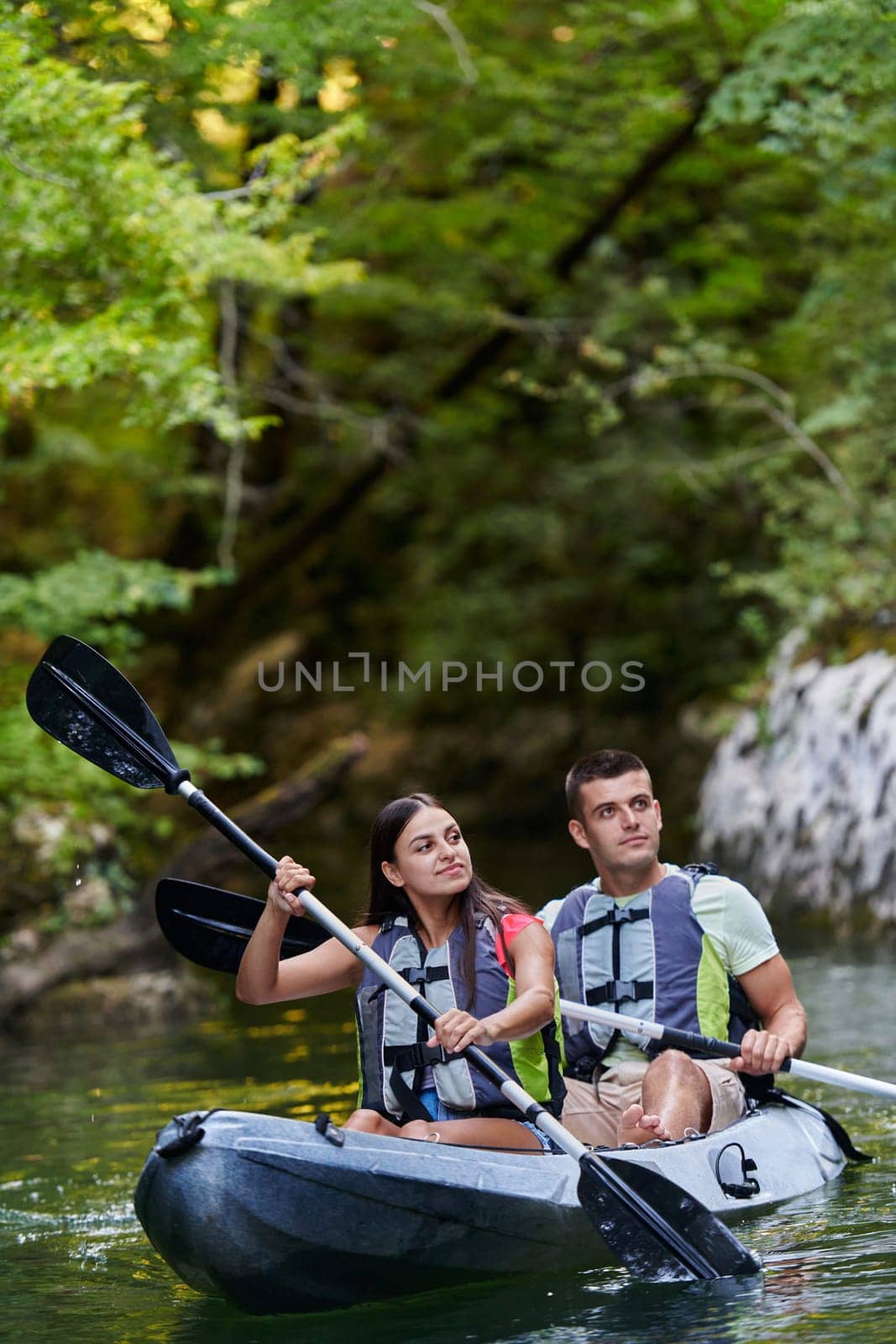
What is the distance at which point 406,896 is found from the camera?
13.2 feet

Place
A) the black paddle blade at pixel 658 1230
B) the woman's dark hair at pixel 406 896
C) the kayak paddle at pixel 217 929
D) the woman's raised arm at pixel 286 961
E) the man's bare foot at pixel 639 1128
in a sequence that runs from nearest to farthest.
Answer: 1. the black paddle blade at pixel 658 1230
2. the woman's raised arm at pixel 286 961
3. the woman's dark hair at pixel 406 896
4. the man's bare foot at pixel 639 1128
5. the kayak paddle at pixel 217 929

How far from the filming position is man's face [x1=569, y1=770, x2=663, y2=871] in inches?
172

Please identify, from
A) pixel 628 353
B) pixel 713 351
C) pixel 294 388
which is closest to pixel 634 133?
pixel 713 351

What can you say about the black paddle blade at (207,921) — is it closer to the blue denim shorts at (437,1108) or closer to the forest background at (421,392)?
the blue denim shorts at (437,1108)

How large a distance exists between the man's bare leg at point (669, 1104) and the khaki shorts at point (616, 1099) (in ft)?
0.19

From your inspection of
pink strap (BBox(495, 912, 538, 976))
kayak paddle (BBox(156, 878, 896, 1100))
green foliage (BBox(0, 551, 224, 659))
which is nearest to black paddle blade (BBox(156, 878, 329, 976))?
kayak paddle (BBox(156, 878, 896, 1100))

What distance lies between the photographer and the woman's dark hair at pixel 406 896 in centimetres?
392

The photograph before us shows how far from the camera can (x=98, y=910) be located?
32.1 feet

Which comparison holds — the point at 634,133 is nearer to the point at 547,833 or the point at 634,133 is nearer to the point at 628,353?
the point at 628,353

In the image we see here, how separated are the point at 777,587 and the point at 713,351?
6.36 feet

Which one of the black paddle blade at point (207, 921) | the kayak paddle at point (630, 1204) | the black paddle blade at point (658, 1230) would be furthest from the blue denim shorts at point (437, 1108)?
the black paddle blade at point (207, 921)

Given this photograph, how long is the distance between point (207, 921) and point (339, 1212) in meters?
1.09

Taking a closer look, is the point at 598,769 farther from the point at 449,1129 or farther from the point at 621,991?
the point at 449,1129

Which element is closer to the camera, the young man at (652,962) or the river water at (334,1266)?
the river water at (334,1266)
